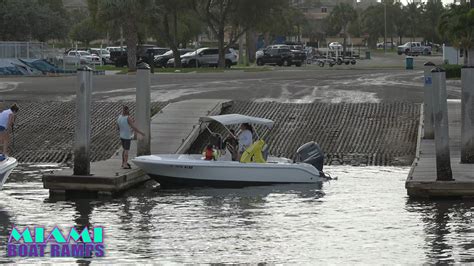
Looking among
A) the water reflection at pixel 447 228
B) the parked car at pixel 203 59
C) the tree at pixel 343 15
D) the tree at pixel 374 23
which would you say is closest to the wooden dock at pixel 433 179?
the water reflection at pixel 447 228

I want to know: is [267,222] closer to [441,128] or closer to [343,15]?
[441,128]

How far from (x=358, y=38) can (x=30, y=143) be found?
16444cm

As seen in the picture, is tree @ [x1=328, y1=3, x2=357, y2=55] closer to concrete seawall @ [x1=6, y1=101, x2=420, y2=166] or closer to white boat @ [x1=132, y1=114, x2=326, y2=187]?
concrete seawall @ [x1=6, y1=101, x2=420, y2=166]

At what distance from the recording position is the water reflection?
790 inches

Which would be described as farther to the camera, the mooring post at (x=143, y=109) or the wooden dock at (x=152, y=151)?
the mooring post at (x=143, y=109)

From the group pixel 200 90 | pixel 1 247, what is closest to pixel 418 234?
pixel 1 247

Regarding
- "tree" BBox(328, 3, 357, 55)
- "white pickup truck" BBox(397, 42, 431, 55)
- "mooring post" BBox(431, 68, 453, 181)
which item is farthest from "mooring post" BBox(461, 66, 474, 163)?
"tree" BBox(328, 3, 357, 55)

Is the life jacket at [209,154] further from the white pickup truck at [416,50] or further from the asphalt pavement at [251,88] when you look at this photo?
the white pickup truck at [416,50]

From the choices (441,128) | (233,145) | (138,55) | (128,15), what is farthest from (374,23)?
(441,128)

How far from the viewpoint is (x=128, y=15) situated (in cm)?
7394

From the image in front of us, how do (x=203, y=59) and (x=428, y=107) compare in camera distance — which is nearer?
(x=428, y=107)

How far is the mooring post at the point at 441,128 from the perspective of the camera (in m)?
26.7

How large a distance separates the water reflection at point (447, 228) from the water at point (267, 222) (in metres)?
0.02

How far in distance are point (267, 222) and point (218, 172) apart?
5.42 metres
